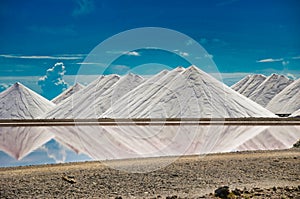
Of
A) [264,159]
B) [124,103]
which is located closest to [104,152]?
[264,159]

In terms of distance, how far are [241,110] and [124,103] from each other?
16003mm

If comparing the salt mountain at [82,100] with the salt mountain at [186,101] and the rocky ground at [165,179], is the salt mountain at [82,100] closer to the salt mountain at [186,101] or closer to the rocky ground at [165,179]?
the salt mountain at [186,101]

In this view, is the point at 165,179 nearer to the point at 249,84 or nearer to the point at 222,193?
the point at 222,193

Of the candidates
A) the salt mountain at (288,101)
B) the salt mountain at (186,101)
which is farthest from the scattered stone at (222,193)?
the salt mountain at (288,101)

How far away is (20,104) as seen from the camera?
6812cm

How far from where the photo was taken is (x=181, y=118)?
4384 centimetres

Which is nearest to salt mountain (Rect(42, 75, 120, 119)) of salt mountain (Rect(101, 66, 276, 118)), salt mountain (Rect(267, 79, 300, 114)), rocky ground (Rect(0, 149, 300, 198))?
salt mountain (Rect(101, 66, 276, 118))

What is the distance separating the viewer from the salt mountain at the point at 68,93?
3657 inches

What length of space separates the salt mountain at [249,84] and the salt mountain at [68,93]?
36.4 meters

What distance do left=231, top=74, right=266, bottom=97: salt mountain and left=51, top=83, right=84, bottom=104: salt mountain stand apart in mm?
36412

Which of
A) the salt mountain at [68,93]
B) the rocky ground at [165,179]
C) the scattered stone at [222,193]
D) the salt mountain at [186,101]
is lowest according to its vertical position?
the scattered stone at [222,193]

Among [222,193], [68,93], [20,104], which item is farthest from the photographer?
[68,93]

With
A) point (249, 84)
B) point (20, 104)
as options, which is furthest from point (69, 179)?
point (249, 84)

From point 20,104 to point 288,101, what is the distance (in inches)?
1819
